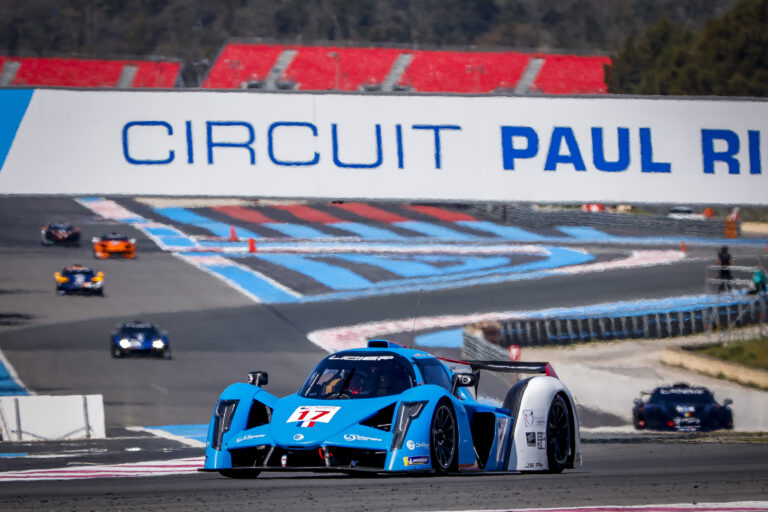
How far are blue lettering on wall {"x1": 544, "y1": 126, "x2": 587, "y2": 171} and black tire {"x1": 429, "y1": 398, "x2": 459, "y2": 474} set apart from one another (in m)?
13.3

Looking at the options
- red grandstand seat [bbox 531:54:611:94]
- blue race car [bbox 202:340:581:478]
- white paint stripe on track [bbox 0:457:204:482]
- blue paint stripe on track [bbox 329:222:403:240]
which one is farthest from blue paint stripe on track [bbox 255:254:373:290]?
blue race car [bbox 202:340:581:478]

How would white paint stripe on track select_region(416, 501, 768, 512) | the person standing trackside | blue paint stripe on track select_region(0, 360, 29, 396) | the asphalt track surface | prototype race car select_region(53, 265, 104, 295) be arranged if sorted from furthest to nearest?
the person standing trackside → prototype race car select_region(53, 265, 104, 295) → blue paint stripe on track select_region(0, 360, 29, 396) → the asphalt track surface → white paint stripe on track select_region(416, 501, 768, 512)

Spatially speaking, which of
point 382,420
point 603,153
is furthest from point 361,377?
point 603,153

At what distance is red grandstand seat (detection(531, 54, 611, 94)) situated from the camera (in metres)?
32.1

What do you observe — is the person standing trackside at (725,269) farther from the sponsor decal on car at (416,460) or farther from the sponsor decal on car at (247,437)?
the sponsor decal on car at (247,437)

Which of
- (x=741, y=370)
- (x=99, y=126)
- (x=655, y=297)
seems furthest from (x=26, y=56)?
(x=655, y=297)

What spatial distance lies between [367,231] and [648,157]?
28847 mm

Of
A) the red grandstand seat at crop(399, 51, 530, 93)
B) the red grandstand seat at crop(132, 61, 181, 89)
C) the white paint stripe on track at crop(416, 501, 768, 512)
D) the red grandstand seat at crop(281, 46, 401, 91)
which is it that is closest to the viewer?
the white paint stripe on track at crop(416, 501, 768, 512)

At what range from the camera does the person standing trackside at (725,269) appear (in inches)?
1596

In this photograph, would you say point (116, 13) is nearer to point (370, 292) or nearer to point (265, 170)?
point (370, 292)

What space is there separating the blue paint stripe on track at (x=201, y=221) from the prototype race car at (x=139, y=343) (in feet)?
58.8

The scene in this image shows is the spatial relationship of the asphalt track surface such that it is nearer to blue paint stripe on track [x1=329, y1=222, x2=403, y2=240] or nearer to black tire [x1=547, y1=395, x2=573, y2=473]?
black tire [x1=547, y1=395, x2=573, y2=473]

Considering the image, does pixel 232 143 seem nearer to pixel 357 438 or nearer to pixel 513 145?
pixel 513 145

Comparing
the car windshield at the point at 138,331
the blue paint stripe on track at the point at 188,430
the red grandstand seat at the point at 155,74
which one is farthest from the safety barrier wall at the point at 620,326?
the red grandstand seat at the point at 155,74
